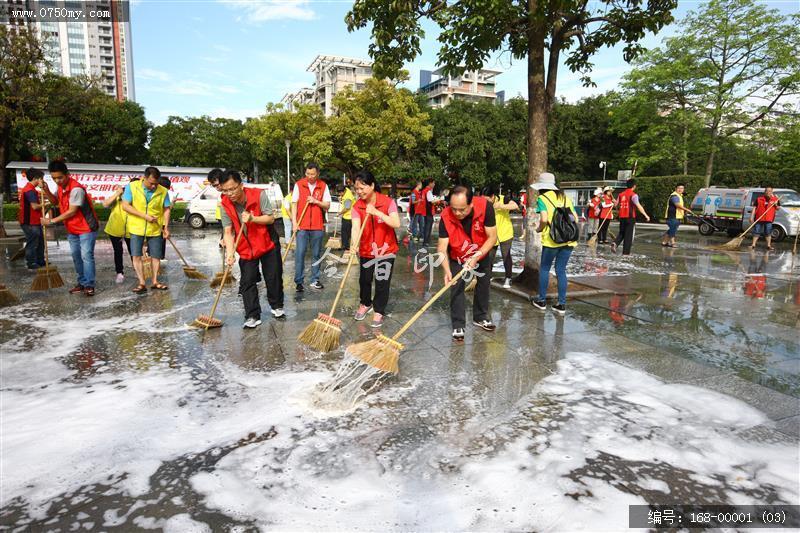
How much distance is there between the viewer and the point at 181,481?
2.49m

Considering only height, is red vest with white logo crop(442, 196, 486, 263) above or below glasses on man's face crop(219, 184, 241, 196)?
below

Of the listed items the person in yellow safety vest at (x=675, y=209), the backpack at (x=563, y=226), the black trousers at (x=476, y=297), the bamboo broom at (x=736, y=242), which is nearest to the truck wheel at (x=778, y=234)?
the bamboo broom at (x=736, y=242)

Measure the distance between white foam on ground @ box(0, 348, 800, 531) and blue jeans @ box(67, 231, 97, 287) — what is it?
3498 mm

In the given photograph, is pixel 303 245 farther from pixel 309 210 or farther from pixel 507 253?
pixel 507 253

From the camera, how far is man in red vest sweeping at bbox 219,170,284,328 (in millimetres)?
4848

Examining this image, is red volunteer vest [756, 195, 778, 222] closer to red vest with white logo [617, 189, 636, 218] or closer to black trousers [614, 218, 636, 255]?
black trousers [614, 218, 636, 255]

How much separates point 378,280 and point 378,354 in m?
1.75

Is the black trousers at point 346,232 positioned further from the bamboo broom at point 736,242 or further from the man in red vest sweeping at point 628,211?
the bamboo broom at point 736,242

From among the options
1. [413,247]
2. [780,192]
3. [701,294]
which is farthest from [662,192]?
[701,294]

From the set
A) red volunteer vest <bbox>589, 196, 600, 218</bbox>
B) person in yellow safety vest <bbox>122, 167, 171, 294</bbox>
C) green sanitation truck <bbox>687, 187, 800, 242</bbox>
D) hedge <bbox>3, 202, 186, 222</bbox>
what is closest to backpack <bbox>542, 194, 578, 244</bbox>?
person in yellow safety vest <bbox>122, 167, 171, 294</bbox>

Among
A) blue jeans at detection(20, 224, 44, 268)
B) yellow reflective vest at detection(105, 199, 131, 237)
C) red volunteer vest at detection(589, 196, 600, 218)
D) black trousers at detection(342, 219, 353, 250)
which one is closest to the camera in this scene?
yellow reflective vest at detection(105, 199, 131, 237)

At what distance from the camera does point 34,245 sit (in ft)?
28.9

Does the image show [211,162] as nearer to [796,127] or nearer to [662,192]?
[662,192]

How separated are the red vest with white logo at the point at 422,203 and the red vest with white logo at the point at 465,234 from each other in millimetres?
7747
